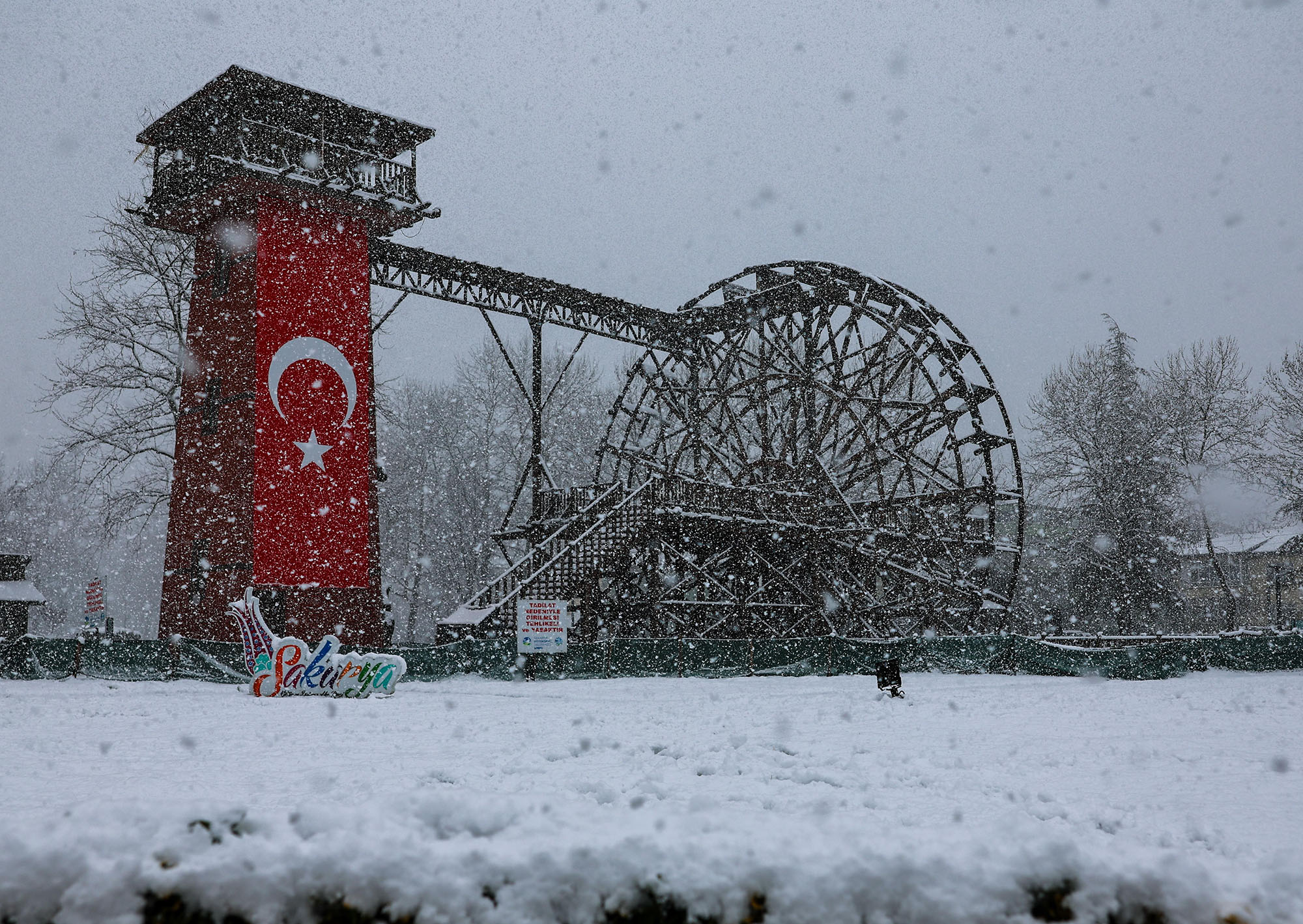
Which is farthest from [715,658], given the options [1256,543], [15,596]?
[1256,543]

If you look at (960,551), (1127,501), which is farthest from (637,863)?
(1127,501)

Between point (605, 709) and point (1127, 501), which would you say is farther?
point (1127, 501)

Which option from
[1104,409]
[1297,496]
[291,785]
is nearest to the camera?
[291,785]

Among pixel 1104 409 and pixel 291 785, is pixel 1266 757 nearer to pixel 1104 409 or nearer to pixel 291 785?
pixel 291 785

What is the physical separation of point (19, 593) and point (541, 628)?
744 inches

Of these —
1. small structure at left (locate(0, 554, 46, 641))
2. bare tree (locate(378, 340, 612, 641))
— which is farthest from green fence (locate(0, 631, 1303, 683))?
bare tree (locate(378, 340, 612, 641))

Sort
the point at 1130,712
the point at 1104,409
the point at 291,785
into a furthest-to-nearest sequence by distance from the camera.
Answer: the point at 1104,409 < the point at 1130,712 < the point at 291,785

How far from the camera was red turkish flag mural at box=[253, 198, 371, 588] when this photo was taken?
72.7 ft

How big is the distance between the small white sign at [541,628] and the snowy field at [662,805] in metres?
3.50

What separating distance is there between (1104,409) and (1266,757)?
3898 centimetres

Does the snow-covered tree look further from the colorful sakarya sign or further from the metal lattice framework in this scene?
the colorful sakarya sign

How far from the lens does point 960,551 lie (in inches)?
1158

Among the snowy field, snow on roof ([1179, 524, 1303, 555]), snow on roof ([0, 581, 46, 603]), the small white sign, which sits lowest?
the snowy field

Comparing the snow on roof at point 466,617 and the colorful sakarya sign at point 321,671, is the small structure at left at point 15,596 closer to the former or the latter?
the snow on roof at point 466,617
